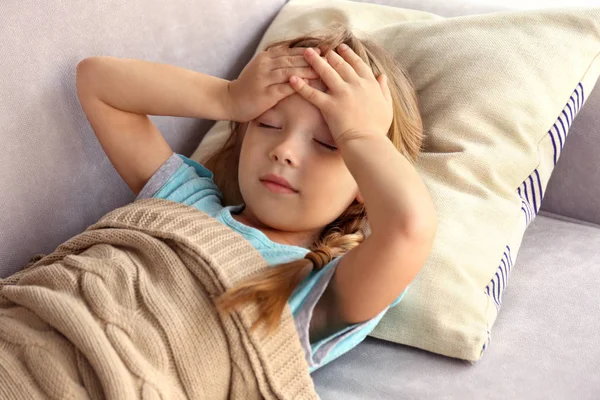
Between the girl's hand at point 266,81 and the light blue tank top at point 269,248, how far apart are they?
0.41 feet

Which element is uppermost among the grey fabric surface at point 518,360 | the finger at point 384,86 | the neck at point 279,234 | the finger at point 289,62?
the finger at point 289,62

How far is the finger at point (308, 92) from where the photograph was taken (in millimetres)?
1090

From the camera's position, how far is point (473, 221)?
4.12 feet

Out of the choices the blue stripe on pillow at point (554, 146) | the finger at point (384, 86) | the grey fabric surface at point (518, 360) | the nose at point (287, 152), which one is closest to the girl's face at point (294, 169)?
the nose at point (287, 152)

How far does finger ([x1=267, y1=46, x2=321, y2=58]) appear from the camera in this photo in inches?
45.5

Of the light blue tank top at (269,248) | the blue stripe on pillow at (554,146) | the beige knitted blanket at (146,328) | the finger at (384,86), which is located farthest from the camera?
the blue stripe on pillow at (554,146)

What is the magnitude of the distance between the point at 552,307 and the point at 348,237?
330 millimetres

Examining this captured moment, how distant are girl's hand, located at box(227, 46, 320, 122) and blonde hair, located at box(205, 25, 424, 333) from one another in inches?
1.8

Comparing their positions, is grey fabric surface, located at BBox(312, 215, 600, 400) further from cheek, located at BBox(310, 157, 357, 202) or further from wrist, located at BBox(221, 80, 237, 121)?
wrist, located at BBox(221, 80, 237, 121)

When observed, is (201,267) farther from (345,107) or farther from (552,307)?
(552,307)

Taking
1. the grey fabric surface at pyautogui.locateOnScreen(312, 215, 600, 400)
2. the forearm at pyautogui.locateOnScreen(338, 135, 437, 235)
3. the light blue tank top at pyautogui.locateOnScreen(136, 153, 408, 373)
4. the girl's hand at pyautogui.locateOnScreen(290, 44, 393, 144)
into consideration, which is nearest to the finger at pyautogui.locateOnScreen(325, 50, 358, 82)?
the girl's hand at pyautogui.locateOnScreen(290, 44, 393, 144)

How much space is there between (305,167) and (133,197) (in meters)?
0.39

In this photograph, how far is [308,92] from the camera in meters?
1.10

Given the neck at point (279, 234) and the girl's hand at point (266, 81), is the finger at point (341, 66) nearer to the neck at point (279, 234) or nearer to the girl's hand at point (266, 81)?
the girl's hand at point (266, 81)
